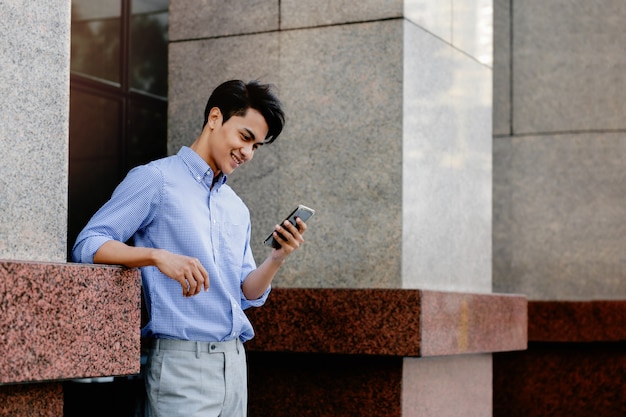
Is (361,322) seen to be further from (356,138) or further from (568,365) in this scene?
(568,365)

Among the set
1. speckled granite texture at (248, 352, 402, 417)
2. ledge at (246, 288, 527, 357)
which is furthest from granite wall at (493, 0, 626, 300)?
speckled granite texture at (248, 352, 402, 417)

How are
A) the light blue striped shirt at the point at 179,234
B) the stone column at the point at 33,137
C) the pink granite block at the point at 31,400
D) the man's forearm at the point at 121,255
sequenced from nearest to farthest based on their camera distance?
the pink granite block at the point at 31,400 < the stone column at the point at 33,137 < the man's forearm at the point at 121,255 < the light blue striped shirt at the point at 179,234

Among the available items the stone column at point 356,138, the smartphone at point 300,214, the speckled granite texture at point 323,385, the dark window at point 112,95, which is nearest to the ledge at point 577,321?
the stone column at point 356,138

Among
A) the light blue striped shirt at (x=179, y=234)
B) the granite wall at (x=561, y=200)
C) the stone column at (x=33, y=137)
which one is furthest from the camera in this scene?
the granite wall at (x=561, y=200)

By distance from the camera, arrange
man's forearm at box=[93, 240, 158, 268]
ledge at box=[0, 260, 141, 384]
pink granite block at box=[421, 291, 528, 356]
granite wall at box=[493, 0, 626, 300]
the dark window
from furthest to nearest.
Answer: granite wall at box=[493, 0, 626, 300] → the dark window → pink granite block at box=[421, 291, 528, 356] → man's forearm at box=[93, 240, 158, 268] → ledge at box=[0, 260, 141, 384]

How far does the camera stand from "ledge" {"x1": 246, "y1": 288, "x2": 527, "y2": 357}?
6.48 m

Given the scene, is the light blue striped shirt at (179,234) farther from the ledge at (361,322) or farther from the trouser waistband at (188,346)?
the ledge at (361,322)

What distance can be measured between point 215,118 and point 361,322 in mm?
1928

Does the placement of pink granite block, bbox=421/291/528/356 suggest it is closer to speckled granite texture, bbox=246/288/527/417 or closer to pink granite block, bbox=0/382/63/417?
speckled granite texture, bbox=246/288/527/417

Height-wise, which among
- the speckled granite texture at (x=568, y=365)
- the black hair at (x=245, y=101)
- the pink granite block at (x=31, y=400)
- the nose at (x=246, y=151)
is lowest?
the speckled granite texture at (x=568, y=365)

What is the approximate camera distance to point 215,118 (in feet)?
16.9

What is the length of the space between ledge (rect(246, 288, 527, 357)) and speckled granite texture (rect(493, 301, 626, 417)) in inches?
114

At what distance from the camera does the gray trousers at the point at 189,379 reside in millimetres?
4754

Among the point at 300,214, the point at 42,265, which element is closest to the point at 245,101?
the point at 300,214
